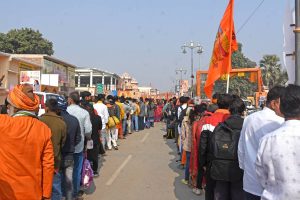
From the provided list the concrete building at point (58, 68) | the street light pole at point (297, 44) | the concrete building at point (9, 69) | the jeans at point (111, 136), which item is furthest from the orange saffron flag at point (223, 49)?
the concrete building at point (58, 68)

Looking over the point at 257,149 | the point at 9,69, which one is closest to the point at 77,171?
the point at 257,149

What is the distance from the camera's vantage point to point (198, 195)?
8117 mm

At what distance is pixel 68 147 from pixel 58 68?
35.5 meters

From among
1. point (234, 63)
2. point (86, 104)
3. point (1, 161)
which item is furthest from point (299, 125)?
point (234, 63)

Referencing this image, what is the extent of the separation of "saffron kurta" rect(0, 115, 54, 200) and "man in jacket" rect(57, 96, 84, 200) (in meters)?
2.47

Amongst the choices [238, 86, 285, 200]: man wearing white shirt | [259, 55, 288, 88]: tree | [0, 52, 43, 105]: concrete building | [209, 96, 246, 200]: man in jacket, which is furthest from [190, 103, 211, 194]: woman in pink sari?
[259, 55, 288, 88]: tree

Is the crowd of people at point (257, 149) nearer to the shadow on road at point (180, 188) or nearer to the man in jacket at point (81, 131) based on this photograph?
the shadow on road at point (180, 188)

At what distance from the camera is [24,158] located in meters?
3.64

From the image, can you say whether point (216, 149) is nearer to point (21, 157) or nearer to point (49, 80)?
point (21, 157)

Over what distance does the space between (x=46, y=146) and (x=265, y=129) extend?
1.96 metres

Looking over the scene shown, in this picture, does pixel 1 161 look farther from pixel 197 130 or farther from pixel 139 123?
pixel 139 123

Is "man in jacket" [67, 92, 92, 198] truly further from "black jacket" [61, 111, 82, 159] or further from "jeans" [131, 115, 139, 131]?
"jeans" [131, 115, 139, 131]

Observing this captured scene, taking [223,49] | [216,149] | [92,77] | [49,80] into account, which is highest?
[92,77]

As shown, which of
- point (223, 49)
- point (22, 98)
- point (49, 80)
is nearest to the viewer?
point (22, 98)
